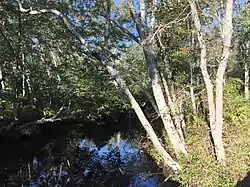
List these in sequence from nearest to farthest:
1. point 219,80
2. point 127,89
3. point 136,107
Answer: point 219,80 < point 136,107 < point 127,89

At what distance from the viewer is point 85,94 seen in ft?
61.6

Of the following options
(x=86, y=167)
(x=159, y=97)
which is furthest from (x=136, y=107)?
(x=86, y=167)

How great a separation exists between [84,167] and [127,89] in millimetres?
8209

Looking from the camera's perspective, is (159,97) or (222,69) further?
(159,97)

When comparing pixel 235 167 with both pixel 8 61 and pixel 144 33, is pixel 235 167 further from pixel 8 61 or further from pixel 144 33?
pixel 8 61

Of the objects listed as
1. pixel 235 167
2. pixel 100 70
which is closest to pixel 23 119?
pixel 100 70

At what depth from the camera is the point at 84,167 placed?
17188 millimetres

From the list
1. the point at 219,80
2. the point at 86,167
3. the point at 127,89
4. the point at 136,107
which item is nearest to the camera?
the point at 219,80

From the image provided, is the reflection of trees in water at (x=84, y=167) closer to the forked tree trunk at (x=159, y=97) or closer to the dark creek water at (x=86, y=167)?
the dark creek water at (x=86, y=167)

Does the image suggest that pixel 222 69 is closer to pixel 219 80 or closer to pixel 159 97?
pixel 219 80

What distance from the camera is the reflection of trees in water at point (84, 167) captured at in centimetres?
1468

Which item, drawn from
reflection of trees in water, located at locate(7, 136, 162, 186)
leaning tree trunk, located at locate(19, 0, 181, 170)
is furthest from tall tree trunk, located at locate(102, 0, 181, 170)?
reflection of trees in water, located at locate(7, 136, 162, 186)

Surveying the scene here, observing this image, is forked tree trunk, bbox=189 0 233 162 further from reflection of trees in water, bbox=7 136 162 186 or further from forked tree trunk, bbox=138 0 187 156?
reflection of trees in water, bbox=7 136 162 186

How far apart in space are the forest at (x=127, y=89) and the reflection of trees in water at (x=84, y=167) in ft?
0.20
